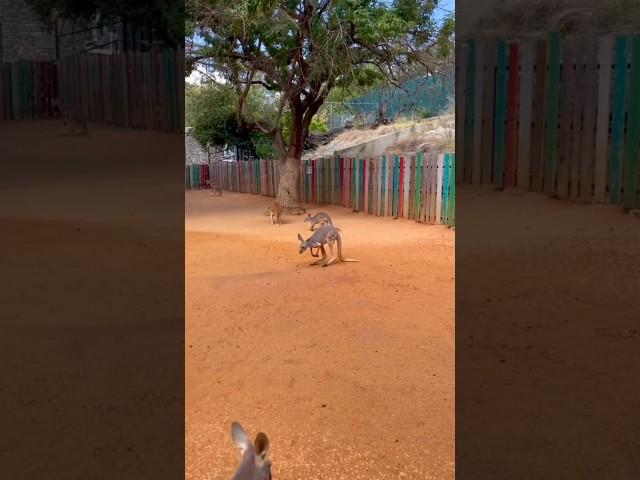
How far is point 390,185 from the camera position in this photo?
332 inches

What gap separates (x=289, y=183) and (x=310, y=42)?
238 centimetres

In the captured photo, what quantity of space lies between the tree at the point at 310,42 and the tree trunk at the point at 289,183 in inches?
1.0

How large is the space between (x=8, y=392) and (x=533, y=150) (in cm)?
548

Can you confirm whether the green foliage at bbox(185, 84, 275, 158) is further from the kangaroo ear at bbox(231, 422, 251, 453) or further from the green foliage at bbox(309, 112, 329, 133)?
the kangaroo ear at bbox(231, 422, 251, 453)

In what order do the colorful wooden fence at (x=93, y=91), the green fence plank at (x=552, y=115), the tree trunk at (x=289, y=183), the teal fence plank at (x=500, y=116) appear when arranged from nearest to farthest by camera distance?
the colorful wooden fence at (x=93, y=91) < the green fence plank at (x=552, y=115) < the teal fence plank at (x=500, y=116) < the tree trunk at (x=289, y=183)

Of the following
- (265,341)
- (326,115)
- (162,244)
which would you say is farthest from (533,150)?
(326,115)

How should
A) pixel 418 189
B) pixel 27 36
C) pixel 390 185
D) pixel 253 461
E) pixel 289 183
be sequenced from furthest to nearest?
pixel 289 183 < pixel 390 185 < pixel 418 189 < pixel 27 36 < pixel 253 461

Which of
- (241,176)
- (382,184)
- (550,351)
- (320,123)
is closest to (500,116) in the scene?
(382,184)

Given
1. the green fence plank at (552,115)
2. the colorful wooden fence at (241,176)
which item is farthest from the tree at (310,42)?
the green fence plank at (552,115)

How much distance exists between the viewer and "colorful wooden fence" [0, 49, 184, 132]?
355cm

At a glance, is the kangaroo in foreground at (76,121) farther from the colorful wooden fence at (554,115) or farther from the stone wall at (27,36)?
the colorful wooden fence at (554,115)

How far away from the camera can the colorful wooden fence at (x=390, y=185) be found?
24.1ft

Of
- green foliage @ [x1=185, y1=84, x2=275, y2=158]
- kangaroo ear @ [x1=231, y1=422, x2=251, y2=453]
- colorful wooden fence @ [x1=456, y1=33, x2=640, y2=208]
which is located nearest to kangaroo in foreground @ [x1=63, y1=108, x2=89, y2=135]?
colorful wooden fence @ [x1=456, y1=33, x2=640, y2=208]

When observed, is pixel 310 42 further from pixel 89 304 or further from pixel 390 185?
pixel 89 304
